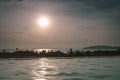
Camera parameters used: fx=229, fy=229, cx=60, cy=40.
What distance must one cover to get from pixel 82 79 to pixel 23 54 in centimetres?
2962

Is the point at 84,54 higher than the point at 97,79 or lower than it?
higher

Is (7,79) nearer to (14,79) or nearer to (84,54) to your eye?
(14,79)

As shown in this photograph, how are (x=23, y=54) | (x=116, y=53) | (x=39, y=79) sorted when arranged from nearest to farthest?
(x=39, y=79) → (x=23, y=54) → (x=116, y=53)

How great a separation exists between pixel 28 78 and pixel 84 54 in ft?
98.3

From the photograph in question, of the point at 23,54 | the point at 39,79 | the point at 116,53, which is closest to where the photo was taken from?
the point at 39,79

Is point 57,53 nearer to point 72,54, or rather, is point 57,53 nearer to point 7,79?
point 72,54

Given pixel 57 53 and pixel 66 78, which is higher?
pixel 57 53

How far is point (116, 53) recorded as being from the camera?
2024 inches

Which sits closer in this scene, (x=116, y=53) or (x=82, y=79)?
(x=82, y=79)

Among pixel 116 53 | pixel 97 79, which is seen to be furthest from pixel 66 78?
pixel 116 53

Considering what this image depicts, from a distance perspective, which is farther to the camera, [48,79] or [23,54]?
[23,54]

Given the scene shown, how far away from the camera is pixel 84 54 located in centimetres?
4875

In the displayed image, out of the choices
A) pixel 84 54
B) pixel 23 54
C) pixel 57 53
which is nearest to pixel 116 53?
pixel 84 54

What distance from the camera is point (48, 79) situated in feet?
62.5
